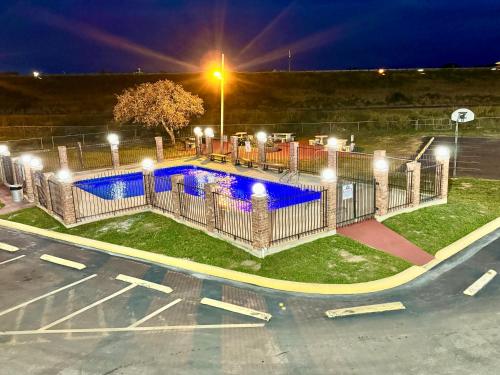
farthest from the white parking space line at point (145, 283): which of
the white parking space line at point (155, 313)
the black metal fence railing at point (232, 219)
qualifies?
the black metal fence railing at point (232, 219)

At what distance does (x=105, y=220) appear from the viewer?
1789 cm

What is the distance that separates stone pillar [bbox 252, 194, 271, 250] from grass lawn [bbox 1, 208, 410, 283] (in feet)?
1.49

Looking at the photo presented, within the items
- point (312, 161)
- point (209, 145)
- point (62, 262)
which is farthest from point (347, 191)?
point (209, 145)

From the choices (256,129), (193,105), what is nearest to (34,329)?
(193,105)

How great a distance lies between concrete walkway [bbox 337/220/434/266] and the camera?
13914 millimetres

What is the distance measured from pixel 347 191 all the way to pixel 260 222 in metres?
4.16

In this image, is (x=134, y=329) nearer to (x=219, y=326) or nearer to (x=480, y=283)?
(x=219, y=326)

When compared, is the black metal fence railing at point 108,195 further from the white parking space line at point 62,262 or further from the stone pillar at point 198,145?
the stone pillar at point 198,145

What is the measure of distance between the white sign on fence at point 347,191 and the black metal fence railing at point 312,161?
826cm

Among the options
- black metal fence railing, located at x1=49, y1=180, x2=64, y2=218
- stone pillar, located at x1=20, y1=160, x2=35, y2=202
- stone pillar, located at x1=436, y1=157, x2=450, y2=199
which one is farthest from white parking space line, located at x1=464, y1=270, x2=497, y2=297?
stone pillar, located at x1=20, y1=160, x2=35, y2=202

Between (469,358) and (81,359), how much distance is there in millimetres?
7473

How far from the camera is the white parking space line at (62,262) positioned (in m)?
13.6

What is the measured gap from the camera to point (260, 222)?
43.8 feet

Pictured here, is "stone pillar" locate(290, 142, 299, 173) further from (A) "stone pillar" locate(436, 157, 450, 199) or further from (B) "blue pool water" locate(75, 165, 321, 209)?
(A) "stone pillar" locate(436, 157, 450, 199)
